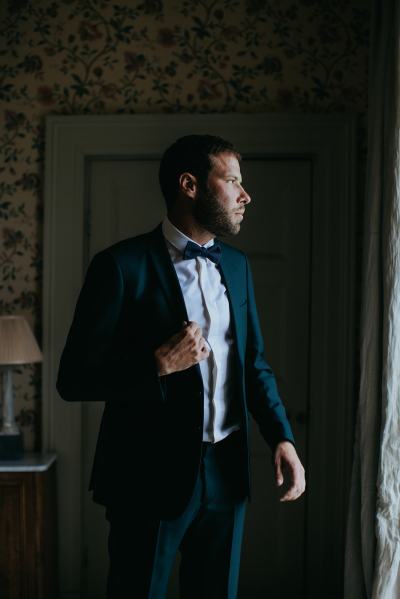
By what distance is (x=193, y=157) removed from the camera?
158 cm

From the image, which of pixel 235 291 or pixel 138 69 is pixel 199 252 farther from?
pixel 138 69

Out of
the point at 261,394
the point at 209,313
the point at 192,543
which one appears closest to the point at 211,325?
the point at 209,313

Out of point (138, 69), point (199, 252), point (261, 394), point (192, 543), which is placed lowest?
point (192, 543)

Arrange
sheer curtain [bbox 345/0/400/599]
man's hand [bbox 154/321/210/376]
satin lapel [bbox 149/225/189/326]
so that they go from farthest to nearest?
sheer curtain [bbox 345/0/400/599], satin lapel [bbox 149/225/189/326], man's hand [bbox 154/321/210/376]

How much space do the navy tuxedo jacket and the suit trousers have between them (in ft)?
0.13

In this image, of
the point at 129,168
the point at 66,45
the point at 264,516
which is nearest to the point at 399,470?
the point at 264,516

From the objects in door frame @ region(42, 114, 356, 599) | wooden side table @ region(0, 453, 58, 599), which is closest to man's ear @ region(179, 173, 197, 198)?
door frame @ region(42, 114, 356, 599)

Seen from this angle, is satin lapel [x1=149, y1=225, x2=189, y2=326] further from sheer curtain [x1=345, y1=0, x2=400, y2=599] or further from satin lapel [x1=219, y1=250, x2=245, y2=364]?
sheer curtain [x1=345, y1=0, x2=400, y2=599]

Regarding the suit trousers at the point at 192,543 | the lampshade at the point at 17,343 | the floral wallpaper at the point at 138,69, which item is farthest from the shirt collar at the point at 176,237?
the floral wallpaper at the point at 138,69

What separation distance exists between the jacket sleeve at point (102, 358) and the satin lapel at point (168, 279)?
0.11 m

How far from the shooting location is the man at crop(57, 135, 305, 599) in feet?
4.75

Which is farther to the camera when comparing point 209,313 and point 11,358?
point 11,358

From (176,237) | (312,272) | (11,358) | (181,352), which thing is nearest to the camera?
(181,352)

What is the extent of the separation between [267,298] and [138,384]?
1.29 meters
